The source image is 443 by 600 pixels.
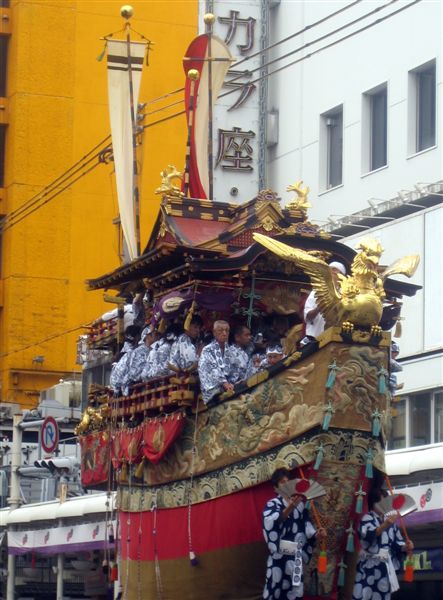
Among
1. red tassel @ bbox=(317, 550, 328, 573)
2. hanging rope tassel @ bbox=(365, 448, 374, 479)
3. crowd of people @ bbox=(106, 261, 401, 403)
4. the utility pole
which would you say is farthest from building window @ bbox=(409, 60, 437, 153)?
red tassel @ bbox=(317, 550, 328, 573)

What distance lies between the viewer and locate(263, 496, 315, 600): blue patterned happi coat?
13898 millimetres

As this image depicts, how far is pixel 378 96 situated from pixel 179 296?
15167 millimetres

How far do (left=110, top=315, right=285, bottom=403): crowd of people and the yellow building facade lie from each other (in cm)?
2043

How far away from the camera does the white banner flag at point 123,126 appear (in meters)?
19.5

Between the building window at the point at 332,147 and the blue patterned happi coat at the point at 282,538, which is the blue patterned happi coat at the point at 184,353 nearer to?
the blue patterned happi coat at the point at 282,538

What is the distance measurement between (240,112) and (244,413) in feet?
61.0

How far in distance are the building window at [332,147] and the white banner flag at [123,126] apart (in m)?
11.7

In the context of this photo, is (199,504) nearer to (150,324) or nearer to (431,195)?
(150,324)

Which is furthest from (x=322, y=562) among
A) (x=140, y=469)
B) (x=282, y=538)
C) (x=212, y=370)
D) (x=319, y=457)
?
(x=140, y=469)

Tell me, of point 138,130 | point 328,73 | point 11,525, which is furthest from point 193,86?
point 328,73

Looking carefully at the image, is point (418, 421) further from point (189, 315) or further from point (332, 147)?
point (189, 315)

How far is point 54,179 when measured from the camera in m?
37.7

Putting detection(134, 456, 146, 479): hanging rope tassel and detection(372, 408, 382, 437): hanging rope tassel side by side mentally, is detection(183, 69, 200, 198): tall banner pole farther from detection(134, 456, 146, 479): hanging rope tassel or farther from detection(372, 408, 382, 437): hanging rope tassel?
detection(372, 408, 382, 437): hanging rope tassel

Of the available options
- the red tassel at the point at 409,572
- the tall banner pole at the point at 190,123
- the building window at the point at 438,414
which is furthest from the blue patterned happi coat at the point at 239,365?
the building window at the point at 438,414
